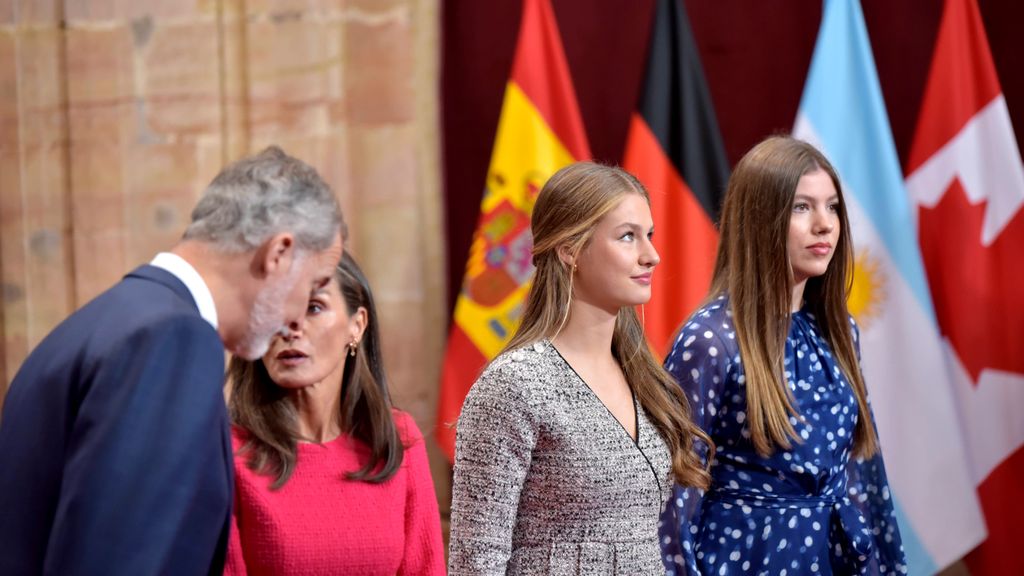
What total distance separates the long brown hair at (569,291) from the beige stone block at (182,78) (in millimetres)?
2896

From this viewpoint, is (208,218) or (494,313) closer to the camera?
(208,218)

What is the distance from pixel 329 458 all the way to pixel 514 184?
7.51 ft

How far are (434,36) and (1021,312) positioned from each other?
2599 millimetres

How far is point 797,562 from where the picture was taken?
9.86 ft

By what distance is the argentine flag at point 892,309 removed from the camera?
14.1ft

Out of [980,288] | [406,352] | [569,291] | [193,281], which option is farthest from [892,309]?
[193,281]

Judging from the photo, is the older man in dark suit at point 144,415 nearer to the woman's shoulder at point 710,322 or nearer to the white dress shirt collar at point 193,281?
the white dress shirt collar at point 193,281

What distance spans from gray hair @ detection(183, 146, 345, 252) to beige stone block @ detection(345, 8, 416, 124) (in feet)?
11.0

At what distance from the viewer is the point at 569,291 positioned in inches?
106

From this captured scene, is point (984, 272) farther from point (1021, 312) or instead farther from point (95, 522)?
point (95, 522)

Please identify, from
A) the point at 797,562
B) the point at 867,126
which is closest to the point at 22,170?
the point at 867,126

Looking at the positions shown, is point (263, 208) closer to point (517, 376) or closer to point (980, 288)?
point (517, 376)

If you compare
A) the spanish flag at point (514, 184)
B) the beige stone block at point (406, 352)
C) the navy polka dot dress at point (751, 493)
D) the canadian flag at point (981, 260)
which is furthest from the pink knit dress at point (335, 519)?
the beige stone block at point (406, 352)

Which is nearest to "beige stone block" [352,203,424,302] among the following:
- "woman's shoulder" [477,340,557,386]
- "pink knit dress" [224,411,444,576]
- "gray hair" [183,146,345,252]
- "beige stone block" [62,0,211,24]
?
"beige stone block" [62,0,211,24]
